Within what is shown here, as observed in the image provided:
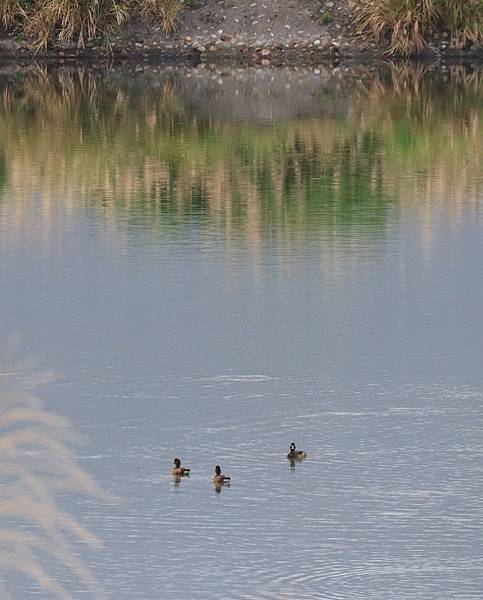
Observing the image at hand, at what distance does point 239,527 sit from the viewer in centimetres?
862

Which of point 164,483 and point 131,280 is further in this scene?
point 131,280

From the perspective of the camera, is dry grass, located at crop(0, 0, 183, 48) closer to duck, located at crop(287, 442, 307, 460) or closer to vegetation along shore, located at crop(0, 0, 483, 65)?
vegetation along shore, located at crop(0, 0, 483, 65)

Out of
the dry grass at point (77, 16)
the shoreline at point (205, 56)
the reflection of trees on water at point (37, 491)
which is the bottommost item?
the shoreline at point (205, 56)

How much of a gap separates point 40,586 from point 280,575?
100cm

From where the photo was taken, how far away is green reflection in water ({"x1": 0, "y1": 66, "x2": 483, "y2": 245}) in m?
17.0

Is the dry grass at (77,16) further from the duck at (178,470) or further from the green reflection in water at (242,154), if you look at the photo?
the duck at (178,470)

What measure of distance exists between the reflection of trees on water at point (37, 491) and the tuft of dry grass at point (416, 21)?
21.3 metres

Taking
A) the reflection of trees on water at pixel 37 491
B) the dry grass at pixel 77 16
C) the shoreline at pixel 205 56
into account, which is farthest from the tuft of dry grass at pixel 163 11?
the reflection of trees on water at pixel 37 491

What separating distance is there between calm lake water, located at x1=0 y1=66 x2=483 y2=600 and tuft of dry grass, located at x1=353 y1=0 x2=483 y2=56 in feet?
29.2

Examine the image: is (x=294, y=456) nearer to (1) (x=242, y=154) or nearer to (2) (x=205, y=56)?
(1) (x=242, y=154)

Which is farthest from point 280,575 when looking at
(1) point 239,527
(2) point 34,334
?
(2) point 34,334

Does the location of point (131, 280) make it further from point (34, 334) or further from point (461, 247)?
point (461, 247)

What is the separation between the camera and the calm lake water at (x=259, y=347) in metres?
8.30

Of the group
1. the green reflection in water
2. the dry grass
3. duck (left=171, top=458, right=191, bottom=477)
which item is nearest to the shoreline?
the dry grass
